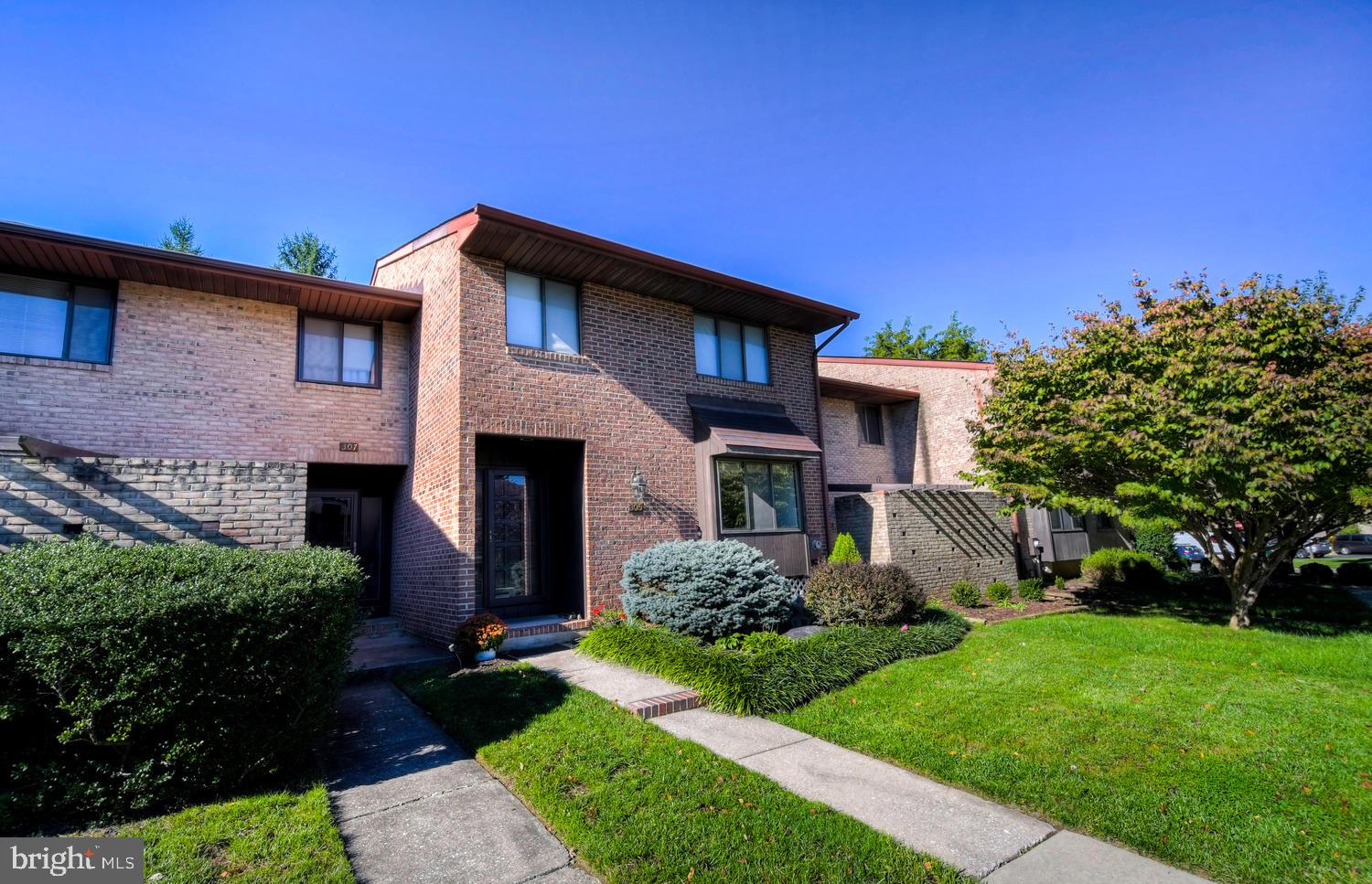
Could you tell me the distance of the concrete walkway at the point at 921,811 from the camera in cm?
318

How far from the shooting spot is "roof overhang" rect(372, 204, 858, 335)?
31.0 feet

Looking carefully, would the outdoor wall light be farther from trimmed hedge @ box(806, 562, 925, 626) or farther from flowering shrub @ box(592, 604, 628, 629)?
trimmed hedge @ box(806, 562, 925, 626)

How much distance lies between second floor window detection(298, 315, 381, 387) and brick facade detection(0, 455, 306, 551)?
4.45m

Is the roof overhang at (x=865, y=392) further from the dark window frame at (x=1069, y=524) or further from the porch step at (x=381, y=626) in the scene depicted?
the porch step at (x=381, y=626)

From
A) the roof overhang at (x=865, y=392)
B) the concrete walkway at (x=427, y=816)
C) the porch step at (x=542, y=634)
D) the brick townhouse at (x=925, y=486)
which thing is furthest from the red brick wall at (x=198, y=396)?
the roof overhang at (x=865, y=392)

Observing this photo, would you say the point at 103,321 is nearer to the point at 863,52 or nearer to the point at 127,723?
the point at 127,723

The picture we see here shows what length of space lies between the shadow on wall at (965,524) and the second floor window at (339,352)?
11.1 m

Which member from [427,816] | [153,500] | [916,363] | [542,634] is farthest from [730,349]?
[427,816]

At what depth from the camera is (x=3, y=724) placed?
3639 mm

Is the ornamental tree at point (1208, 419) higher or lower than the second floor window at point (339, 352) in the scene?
lower

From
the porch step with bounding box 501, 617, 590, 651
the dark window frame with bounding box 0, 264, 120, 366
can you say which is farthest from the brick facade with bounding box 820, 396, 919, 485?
the dark window frame with bounding box 0, 264, 120, 366

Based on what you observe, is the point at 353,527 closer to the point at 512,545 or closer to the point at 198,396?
the point at 198,396

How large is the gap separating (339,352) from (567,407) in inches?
186

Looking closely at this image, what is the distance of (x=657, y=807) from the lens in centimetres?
383
